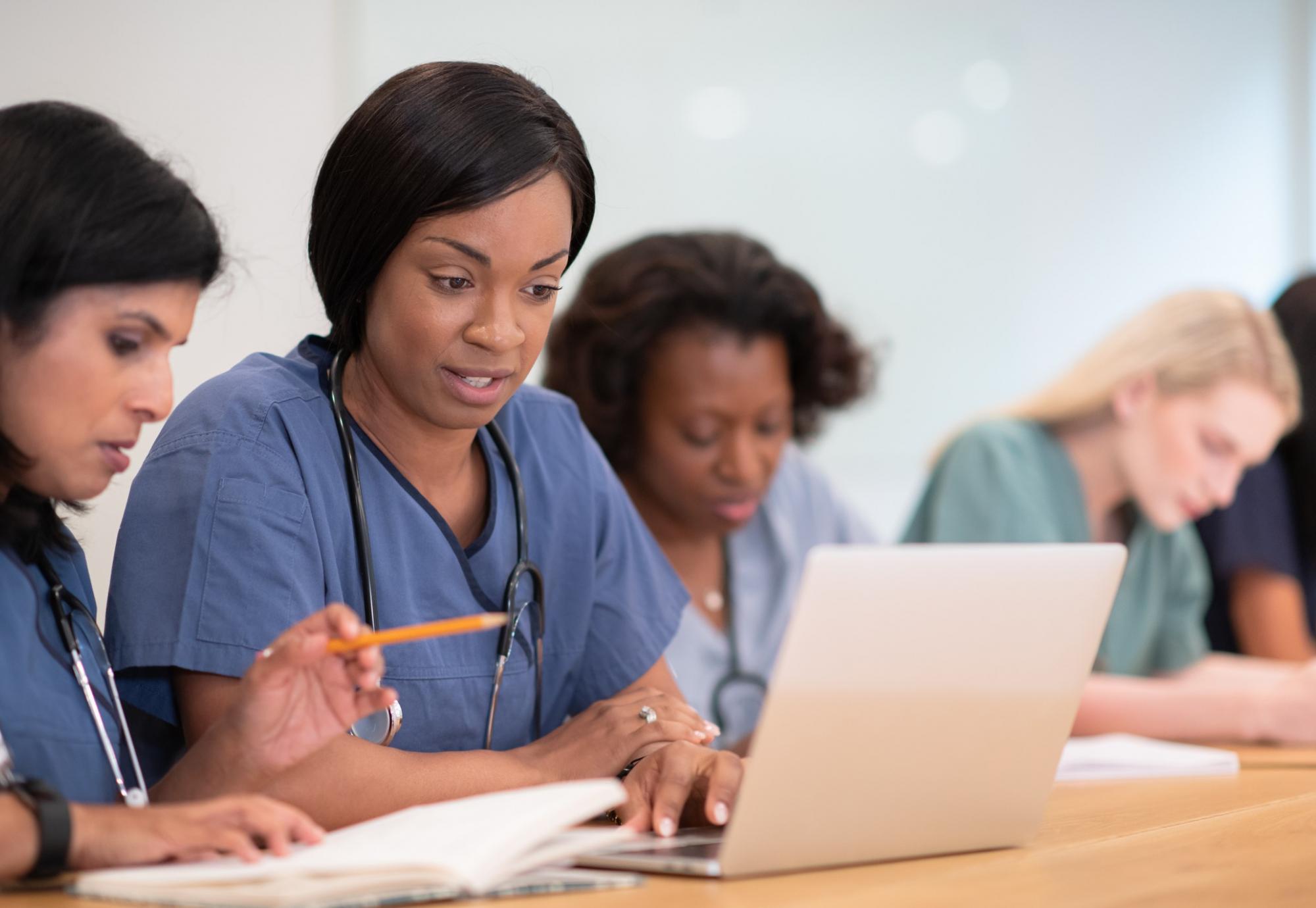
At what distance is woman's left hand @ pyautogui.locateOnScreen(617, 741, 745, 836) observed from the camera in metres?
1.05

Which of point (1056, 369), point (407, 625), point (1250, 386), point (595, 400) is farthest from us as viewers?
point (1056, 369)

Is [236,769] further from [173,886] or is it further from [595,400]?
[595,400]

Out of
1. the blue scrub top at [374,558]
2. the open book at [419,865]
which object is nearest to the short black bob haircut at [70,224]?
the blue scrub top at [374,558]

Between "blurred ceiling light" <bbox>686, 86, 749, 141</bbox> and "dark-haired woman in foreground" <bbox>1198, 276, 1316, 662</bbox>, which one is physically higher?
"blurred ceiling light" <bbox>686, 86, 749, 141</bbox>

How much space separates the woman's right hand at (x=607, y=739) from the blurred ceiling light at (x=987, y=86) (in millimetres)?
2561

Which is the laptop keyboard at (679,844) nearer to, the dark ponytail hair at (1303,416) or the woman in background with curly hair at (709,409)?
the woman in background with curly hair at (709,409)

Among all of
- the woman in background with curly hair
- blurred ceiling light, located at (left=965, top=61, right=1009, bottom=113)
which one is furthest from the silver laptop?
blurred ceiling light, located at (left=965, top=61, right=1009, bottom=113)

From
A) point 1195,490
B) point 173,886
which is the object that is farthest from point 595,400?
point 173,886

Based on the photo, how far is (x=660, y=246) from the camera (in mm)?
2162

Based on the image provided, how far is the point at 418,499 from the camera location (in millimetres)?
1270

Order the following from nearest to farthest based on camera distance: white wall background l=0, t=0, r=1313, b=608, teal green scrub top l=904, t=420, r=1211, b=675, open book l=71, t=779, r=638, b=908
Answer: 1. open book l=71, t=779, r=638, b=908
2. teal green scrub top l=904, t=420, r=1211, b=675
3. white wall background l=0, t=0, r=1313, b=608

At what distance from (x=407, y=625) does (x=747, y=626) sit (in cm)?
97

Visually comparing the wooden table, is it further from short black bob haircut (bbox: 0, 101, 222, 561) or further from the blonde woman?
the blonde woman

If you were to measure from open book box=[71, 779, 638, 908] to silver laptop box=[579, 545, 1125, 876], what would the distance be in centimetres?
8
